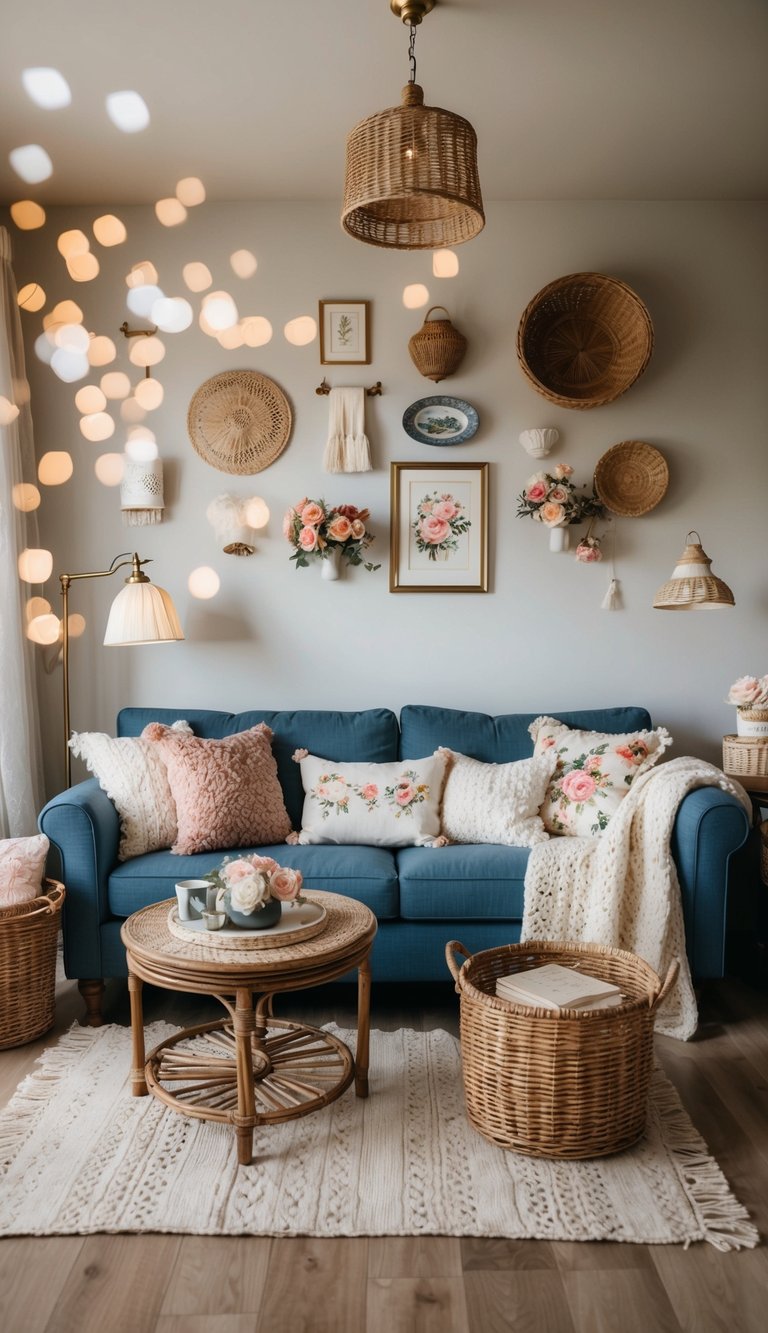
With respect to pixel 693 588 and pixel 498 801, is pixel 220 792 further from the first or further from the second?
pixel 693 588

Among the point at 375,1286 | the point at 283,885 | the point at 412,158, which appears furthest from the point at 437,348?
the point at 375,1286

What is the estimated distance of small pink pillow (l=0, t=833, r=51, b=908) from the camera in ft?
8.76

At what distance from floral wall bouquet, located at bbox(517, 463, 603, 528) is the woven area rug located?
6.48 ft

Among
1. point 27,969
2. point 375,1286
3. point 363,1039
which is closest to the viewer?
point 375,1286

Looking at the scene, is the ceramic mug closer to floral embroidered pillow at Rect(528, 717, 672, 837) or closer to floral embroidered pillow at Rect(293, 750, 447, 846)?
floral embroidered pillow at Rect(293, 750, 447, 846)

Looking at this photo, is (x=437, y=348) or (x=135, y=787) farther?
(x=437, y=348)

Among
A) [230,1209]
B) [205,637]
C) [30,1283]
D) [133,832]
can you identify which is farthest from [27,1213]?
[205,637]

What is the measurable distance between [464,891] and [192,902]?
0.90m

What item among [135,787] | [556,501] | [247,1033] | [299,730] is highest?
[556,501]

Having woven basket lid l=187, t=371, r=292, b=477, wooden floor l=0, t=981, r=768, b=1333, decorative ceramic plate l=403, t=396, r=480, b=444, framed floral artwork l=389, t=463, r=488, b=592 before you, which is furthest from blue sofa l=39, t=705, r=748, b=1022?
decorative ceramic plate l=403, t=396, r=480, b=444

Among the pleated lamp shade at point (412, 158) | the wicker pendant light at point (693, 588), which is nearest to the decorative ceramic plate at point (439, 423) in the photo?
the wicker pendant light at point (693, 588)

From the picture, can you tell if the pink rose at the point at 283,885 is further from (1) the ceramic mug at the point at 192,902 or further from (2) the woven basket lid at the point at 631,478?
(2) the woven basket lid at the point at 631,478

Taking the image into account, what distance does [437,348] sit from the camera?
3523mm

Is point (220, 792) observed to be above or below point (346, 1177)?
above
